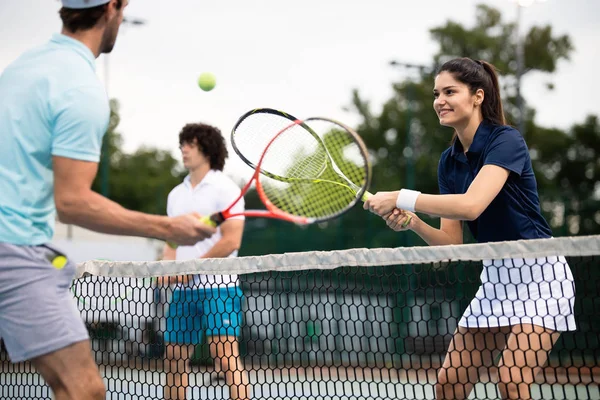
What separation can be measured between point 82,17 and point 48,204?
576mm

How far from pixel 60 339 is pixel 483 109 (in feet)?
5.95

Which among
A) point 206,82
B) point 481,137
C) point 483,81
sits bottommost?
point 481,137

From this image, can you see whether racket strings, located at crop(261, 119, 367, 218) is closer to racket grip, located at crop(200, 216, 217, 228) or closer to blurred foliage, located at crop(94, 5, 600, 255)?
racket grip, located at crop(200, 216, 217, 228)

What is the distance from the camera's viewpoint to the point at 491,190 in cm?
274

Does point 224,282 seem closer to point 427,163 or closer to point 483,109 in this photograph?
point 483,109

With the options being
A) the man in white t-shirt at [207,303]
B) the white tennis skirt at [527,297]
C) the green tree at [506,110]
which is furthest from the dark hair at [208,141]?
the green tree at [506,110]

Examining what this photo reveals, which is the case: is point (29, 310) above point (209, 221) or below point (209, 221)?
below

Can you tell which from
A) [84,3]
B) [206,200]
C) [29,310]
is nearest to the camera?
[29,310]

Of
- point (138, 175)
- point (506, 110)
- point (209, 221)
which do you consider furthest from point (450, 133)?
point (209, 221)

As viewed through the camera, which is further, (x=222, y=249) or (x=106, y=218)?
(x=222, y=249)

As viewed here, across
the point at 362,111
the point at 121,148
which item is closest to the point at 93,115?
the point at 362,111

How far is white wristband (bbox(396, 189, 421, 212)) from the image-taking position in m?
2.92

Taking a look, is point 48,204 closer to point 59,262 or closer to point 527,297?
point 59,262

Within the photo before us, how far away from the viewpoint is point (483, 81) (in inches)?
119
